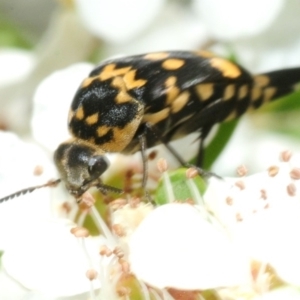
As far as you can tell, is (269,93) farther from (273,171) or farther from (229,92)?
(273,171)

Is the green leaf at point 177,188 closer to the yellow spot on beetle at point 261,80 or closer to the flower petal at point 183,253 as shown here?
the flower petal at point 183,253

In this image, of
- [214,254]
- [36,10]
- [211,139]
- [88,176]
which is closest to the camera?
[214,254]

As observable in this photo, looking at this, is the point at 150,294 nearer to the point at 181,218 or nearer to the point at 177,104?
the point at 181,218

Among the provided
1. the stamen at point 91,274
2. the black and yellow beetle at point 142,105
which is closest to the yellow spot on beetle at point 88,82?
the black and yellow beetle at point 142,105

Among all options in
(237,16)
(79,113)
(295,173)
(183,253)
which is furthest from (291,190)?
(237,16)

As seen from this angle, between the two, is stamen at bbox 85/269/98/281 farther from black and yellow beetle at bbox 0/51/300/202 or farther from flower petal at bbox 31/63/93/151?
flower petal at bbox 31/63/93/151

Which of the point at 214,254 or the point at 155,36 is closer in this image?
the point at 214,254

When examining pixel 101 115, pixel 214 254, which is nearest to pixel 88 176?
pixel 101 115
